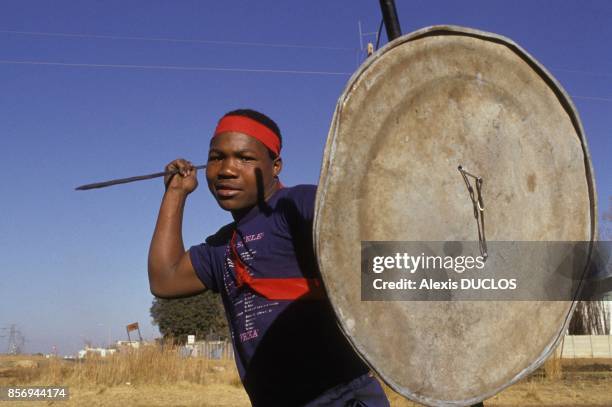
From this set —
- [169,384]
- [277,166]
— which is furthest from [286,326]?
[169,384]

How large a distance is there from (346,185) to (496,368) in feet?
2.11

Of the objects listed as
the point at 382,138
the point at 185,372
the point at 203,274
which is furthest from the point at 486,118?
the point at 185,372

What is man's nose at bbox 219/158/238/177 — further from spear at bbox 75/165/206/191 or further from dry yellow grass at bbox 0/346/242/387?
dry yellow grass at bbox 0/346/242/387

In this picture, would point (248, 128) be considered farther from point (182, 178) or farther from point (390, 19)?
point (390, 19)

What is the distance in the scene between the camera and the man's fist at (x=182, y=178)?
2658 mm

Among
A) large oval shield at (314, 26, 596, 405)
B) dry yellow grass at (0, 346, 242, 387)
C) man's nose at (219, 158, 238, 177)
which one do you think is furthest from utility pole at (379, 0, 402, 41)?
dry yellow grass at (0, 346, 242, 387)

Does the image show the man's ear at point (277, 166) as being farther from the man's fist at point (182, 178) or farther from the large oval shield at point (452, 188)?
the large oval shield at point (452, 188)

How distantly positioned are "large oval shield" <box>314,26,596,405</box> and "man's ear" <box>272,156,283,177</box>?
0.90 metres

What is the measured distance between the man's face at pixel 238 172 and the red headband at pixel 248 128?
2 centimetres

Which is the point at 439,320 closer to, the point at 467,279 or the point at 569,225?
the point at 467,279

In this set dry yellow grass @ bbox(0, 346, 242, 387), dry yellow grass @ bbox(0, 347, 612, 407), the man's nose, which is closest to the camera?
the man's nose

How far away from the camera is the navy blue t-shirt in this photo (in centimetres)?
218

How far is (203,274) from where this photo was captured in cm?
262

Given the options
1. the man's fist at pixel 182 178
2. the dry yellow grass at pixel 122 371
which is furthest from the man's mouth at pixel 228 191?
the dry yellow grass at pixel 122 371
